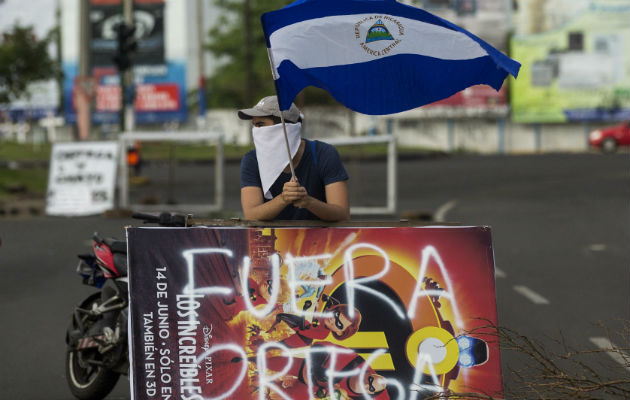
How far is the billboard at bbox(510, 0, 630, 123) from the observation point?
6134 centimetres

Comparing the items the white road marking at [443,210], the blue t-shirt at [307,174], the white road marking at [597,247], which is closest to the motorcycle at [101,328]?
the blue t-shirt at [307,174]

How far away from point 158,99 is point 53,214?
48.1 metres

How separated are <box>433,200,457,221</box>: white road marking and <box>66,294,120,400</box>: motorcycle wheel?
39.9ft

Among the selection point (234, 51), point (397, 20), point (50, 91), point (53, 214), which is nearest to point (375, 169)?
point (53, 214)

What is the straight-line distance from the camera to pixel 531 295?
10.3 metres

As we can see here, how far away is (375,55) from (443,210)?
1511 centimetres

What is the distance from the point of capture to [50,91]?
71.1 meters

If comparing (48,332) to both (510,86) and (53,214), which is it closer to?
(53,214)

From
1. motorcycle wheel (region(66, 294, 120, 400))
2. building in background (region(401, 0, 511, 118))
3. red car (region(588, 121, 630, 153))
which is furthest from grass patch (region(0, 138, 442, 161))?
motorcycle wheel (region(66, 294, 120, 400))

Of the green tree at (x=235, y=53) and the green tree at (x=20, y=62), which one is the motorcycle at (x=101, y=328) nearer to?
the green tree at (x=20, y=62)

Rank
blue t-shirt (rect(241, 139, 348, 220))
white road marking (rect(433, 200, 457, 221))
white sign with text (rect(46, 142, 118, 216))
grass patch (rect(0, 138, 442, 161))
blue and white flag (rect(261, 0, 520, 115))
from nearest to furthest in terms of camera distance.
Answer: blue and white flag (rect(261, 0, 520, 115)), blue t-shirt (rect(241, 139, 348, 220)), white road marking (rect(433, 200, 457, 221)), white sign with text (rect(46, 142, 118, 216)), grass patch (rect(0, 138, 442, 161))

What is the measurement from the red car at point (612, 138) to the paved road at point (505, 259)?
741 inches

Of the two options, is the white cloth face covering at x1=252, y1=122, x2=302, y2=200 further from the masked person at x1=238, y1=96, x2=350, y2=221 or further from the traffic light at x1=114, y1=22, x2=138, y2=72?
the traffic light at x1=114, y1=22, x2=138, y2=72

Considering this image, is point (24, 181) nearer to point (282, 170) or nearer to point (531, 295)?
point (531, 295)
